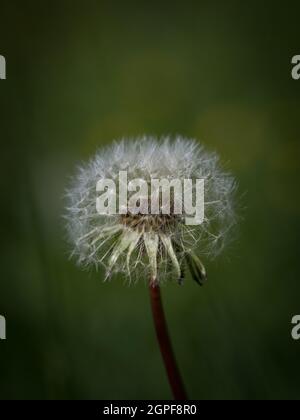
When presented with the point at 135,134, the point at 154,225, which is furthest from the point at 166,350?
the point at 135,134

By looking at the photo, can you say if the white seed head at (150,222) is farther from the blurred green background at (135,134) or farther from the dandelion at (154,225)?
the blurred green background at (135,134)

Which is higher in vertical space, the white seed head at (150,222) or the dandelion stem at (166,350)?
→ the white seed head at (150,222)

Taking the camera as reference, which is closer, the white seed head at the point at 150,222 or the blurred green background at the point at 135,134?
the white seed head at the point at 150,222

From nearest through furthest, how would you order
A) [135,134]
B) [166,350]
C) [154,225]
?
[166,350] → [154,225] → [135,134]

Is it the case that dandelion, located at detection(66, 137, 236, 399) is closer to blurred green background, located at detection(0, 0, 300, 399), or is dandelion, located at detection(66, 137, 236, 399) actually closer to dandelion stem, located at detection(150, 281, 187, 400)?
dandelion stem, located at detection(150, 281, 187, 400)


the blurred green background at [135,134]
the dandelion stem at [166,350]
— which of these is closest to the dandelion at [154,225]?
the dandelion stem at [166,350]

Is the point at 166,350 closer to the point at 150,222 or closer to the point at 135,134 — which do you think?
the point at 150,222
